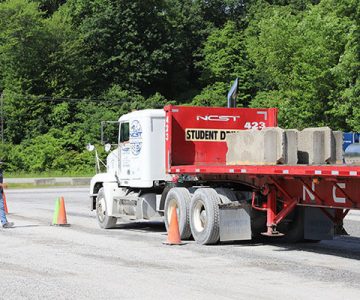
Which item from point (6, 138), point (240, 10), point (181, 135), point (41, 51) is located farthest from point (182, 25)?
point (181, 135)

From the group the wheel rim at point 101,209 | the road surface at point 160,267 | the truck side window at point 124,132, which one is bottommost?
the road surface at point 160,267

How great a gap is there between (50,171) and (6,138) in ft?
24.3

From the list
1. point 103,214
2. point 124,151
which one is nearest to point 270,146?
point 124,151

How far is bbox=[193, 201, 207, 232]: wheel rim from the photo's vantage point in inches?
597

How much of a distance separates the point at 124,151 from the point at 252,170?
5.69 m

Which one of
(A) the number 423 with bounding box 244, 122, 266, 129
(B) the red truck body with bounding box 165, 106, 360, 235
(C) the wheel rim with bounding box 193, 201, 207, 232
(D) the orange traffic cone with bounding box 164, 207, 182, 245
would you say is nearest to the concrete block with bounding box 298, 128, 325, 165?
(B) the red truck body with bounding box 165, 106, 360, 235

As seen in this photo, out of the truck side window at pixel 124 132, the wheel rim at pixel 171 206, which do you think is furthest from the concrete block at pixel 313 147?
the truck side window at pixel 124 132

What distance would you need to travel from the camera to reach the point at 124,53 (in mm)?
70562

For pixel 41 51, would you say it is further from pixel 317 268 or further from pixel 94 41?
pixel 317 268

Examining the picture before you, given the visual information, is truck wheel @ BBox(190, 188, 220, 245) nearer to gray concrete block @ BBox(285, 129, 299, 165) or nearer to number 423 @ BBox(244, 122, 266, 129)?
gray concrete block @ BBox(285, 129, 299, 165)

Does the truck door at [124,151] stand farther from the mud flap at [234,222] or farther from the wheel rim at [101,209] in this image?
the mud flap at [234,222]

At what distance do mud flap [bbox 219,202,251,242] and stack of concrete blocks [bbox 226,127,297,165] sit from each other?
979 mm

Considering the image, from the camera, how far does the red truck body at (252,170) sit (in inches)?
476

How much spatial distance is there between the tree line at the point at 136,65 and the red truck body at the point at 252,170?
119 feet
